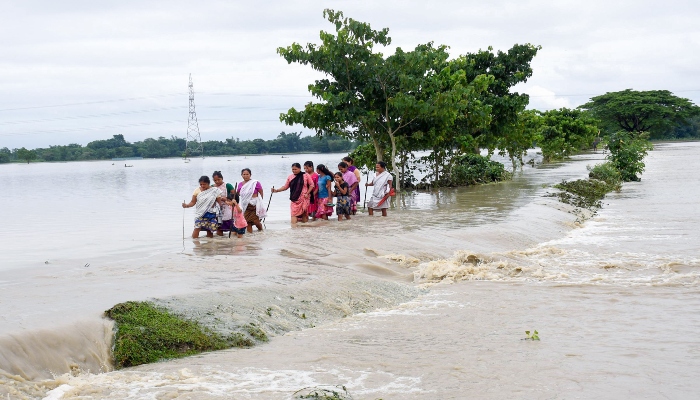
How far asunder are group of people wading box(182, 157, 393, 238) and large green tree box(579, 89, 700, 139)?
3087 inches

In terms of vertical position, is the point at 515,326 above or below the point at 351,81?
below

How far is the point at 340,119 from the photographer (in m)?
22.2

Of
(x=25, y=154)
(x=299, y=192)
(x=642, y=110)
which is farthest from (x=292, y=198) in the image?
(x=25, y=154)

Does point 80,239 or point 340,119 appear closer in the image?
point 80,239

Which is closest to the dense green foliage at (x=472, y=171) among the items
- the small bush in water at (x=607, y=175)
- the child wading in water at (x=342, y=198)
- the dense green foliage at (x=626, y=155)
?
the small bush in water at (x=607, y=175)

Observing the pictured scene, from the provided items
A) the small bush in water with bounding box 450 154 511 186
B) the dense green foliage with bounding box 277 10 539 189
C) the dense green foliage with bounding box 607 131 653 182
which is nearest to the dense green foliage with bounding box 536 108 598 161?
the dense green foliage with bounding box 607 131 653 182

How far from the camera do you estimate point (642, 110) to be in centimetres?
8719

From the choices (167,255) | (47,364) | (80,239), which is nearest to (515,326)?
(47,364)

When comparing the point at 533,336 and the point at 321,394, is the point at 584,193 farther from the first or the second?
the point at 321,394

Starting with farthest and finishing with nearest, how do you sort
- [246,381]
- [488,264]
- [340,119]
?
[340,119] < [488,264] < [246,381]

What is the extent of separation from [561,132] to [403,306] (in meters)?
47.2

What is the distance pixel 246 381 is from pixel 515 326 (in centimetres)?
327

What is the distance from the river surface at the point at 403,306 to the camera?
596 centimetres

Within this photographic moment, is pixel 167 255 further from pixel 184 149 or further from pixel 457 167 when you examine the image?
pixel 184 149
